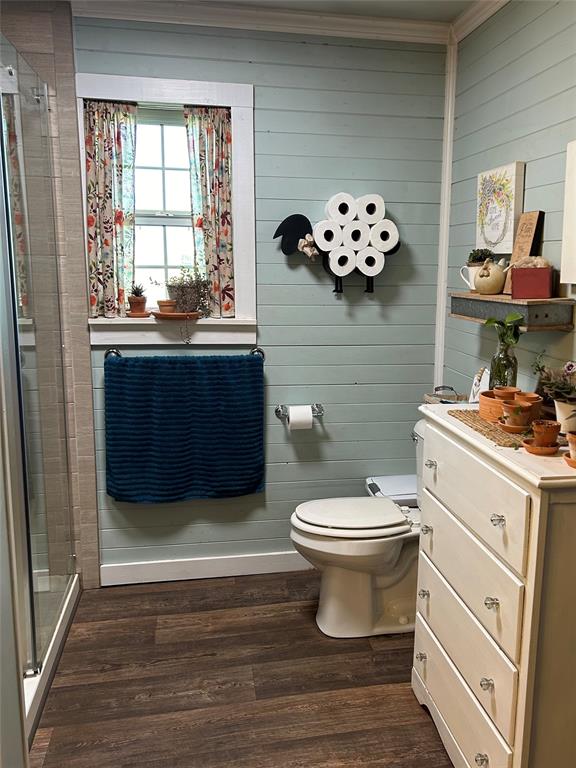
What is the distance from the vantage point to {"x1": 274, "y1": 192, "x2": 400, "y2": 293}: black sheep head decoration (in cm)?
287

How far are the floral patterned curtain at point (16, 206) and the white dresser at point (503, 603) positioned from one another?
58.9 inches

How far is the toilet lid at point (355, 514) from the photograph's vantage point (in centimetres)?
248

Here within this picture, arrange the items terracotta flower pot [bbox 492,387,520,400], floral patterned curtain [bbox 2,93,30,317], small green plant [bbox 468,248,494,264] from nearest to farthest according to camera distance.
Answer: terracotta flower pot [bbox 492,387,520,400]
floral patterned curtain [bbox 2,93,30,317]
small green plant [bbox 468,248,494,264]

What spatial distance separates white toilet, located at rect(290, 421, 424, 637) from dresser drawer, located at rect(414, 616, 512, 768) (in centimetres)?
38

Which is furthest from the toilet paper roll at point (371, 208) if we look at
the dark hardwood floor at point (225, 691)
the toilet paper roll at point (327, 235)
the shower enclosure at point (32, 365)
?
the dark hardwood floor at point (225, 691)

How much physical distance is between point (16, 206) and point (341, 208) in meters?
1.40

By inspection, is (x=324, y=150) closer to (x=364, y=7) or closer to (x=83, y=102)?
(x=364, y=7)

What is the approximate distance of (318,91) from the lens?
2836 mm

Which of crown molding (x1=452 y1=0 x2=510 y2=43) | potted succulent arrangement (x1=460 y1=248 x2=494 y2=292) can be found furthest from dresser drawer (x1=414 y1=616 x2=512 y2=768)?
crown molding (x1=452 y1=0 x2=510 y2=43)

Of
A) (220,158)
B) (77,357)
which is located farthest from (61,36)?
(77,357)

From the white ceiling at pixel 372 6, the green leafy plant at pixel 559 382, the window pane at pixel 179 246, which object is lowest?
the green leafy plant at pixel 559 382

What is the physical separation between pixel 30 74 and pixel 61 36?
1.27ft

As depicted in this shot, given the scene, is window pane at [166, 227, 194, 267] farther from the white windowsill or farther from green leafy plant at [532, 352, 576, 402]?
green leafy plant at [532, 352, 576, 402]

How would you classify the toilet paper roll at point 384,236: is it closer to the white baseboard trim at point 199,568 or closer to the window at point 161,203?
the window at point 161,203
